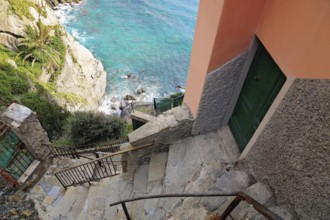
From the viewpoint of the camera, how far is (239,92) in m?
4.73

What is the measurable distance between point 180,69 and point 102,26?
1026 cm

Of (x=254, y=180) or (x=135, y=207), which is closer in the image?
(x=254, y=180)

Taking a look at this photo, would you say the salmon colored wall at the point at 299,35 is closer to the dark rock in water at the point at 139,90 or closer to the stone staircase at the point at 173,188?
the stone staircase at the point at 173,188

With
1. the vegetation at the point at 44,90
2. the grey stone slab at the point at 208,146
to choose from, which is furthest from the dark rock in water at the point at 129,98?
the grey stone slab at the point at 208,146

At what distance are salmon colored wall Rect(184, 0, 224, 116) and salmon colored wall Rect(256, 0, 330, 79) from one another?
748 millimetres

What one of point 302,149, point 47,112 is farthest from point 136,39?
point 302,149

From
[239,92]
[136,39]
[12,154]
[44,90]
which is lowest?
[136,39]

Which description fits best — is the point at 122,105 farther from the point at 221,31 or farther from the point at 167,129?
the point at 221,31

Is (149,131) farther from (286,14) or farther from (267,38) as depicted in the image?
(286,14)

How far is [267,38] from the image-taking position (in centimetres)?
355

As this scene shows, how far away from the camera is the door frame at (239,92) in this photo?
3.25 m

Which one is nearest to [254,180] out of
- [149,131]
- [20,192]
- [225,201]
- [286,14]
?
[225,201]

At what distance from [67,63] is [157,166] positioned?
13.8 meters

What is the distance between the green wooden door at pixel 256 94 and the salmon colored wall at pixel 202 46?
2.84 ft
